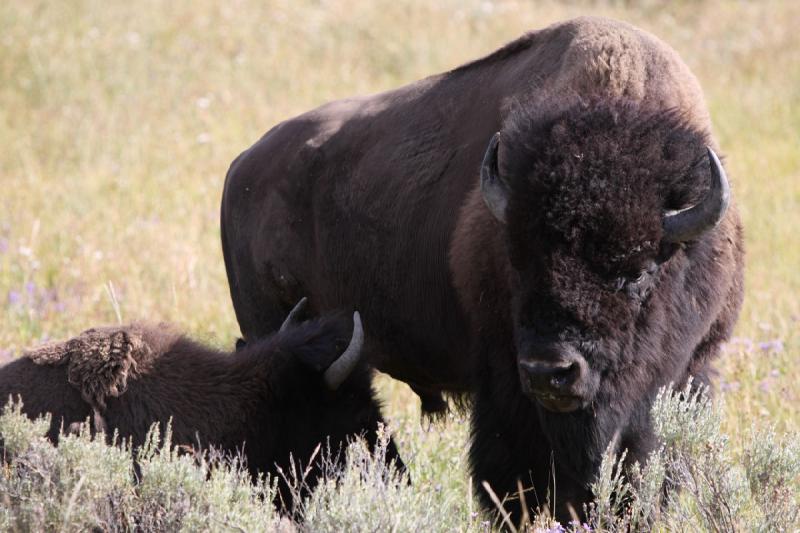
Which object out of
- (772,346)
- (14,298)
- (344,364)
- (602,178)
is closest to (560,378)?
(602,178)

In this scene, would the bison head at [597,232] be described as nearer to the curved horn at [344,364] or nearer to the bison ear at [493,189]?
the bison ear at [493,189]

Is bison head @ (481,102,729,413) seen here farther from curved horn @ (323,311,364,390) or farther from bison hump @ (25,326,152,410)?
bison hump @ (25,326,152,410)

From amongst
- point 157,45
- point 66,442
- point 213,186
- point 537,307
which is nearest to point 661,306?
point 537,307

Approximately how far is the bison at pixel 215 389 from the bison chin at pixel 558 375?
1.02 meters

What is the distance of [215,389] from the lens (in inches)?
196

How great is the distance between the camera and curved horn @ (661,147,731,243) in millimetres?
4375

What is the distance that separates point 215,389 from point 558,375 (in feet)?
5.28

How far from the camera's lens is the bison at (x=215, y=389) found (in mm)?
4719

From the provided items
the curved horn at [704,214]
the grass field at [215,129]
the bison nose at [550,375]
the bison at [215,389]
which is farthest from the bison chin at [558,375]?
the bison at [215,389]

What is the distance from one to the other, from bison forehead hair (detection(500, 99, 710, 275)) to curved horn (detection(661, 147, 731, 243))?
0.07 m

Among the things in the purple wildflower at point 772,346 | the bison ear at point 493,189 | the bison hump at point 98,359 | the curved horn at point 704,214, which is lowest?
the purple wildflower at point 772,346

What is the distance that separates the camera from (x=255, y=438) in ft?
16.3

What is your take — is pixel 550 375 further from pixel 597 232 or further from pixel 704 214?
pixel 704 214

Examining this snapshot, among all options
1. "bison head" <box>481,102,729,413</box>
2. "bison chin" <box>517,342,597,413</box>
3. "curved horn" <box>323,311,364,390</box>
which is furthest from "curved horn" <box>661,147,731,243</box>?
"curved horn" <box>323,311,364,390</box>
